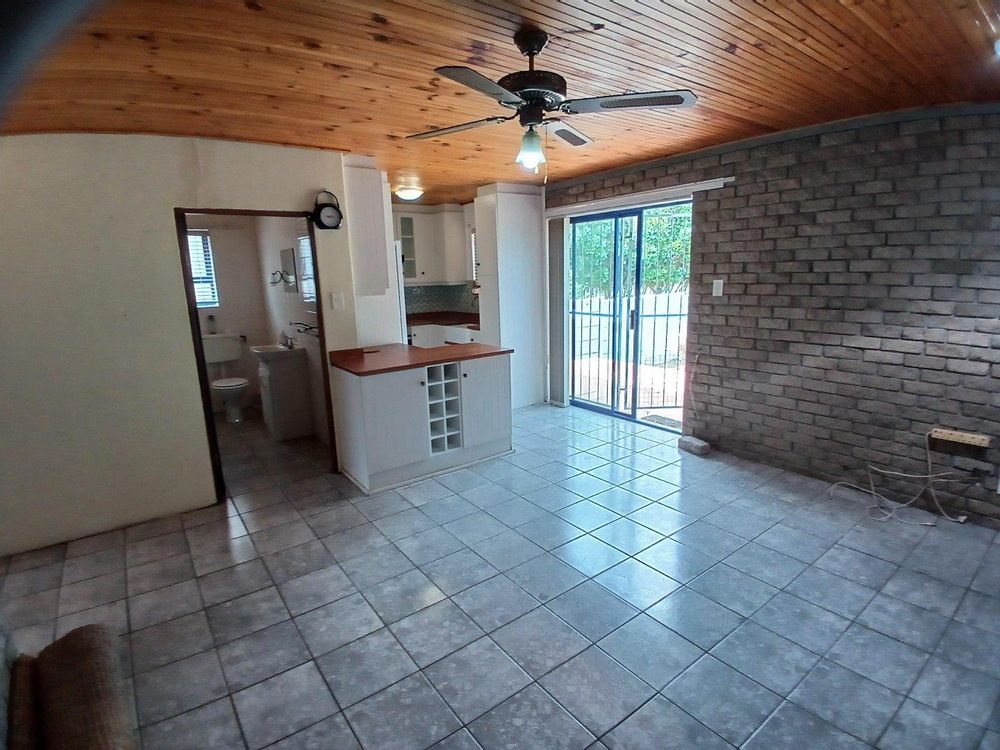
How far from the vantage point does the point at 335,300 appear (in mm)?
3812

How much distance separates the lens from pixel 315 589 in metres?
2.53

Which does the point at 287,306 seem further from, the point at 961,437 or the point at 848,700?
the point at 961,437

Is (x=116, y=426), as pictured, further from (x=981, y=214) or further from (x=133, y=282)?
(x=981, y=214)

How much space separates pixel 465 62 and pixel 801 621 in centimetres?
275

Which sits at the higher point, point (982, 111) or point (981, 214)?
point (982, 111)

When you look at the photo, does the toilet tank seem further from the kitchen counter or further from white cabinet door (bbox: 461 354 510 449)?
white cabinet door (bbox: 461 354 510 449)

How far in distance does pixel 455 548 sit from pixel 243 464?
2.25 metres

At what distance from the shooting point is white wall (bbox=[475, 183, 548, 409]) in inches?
200

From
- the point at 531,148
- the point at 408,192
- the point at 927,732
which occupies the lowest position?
the point at 927,732

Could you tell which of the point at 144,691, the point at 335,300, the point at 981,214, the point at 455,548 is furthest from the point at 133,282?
the point at 981,214

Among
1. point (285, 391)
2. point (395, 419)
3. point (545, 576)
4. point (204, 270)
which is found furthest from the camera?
point (204, 270)

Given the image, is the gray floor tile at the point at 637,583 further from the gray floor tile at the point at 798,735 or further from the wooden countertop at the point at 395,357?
the wooden countertop at the point at 395,357

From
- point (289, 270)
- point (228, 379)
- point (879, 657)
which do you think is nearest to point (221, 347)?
point (228, 379)

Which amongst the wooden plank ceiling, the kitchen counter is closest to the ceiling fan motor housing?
the wooden plank ceiling
